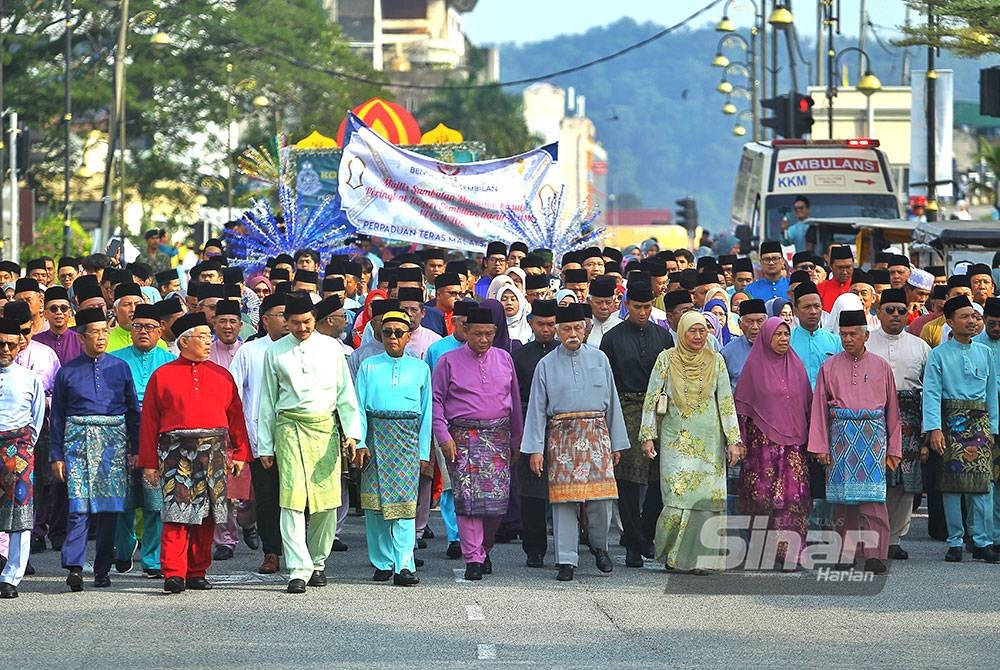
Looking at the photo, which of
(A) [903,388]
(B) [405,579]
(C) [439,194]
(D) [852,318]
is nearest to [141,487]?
(B) [405,579]

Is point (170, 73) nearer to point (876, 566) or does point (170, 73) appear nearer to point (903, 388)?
point (903, 388)

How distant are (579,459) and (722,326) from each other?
291cm

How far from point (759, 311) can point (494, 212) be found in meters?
8.40

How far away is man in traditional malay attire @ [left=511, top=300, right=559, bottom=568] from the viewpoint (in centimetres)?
1330

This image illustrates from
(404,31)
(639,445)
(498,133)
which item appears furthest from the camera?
(404,31)

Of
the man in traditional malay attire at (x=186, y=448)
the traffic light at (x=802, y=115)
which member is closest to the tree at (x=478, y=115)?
the traffic light at (x=802, y=115)

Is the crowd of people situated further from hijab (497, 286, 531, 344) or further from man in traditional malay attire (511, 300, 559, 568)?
hijab (497, 286, 531, 344)

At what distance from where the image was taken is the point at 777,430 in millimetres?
13195

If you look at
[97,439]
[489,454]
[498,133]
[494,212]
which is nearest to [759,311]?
[489,454]

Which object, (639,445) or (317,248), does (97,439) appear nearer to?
(639,445)

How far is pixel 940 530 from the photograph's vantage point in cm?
1477

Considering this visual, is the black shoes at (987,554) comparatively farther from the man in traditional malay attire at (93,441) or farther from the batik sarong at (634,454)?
the man in traditional malay attire at (93,441)

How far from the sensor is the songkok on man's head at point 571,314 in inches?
516

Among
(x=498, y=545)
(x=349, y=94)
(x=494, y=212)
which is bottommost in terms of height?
(x=498, y=545)
